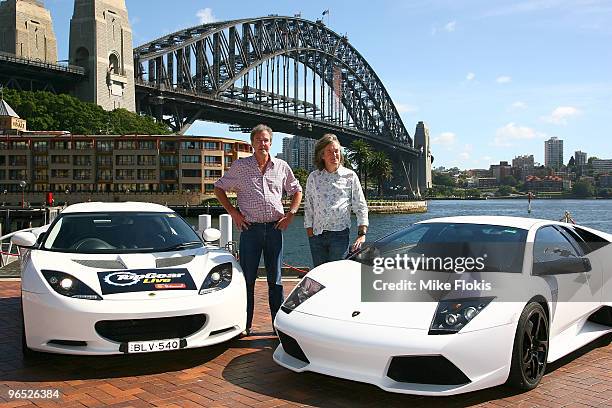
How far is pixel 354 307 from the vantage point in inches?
156

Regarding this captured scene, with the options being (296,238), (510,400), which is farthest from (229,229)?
(296,238)

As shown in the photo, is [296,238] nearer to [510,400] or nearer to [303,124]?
[510,400]

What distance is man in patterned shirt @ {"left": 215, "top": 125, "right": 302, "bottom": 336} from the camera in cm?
541

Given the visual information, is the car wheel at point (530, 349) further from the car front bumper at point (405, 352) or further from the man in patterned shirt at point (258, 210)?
the man in patterned shirt at point (258, 210)

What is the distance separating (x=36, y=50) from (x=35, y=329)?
91942mm

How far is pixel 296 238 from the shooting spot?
41.6 m

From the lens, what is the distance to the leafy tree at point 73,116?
76750 millimetres

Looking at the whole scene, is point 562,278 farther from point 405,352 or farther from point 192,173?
point 192,173

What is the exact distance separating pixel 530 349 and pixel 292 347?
1.57 meters

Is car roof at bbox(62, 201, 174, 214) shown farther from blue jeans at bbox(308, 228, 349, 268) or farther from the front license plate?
the front license plate

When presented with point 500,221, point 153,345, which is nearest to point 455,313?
point 500,221

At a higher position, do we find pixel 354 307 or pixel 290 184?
pixel 290 184

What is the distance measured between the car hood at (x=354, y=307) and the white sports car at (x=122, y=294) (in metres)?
0.76

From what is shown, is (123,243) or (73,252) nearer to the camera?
(73,252)
